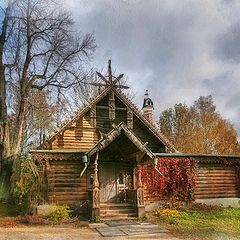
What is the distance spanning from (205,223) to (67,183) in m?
7.93

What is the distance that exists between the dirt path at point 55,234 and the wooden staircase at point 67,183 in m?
4.73

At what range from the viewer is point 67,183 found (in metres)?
20.4

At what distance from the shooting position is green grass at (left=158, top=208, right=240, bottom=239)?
14281 mm

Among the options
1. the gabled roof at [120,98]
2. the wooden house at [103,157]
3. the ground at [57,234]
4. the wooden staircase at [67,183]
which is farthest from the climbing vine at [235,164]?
the ground at [57,234]

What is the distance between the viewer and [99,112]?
77.7 feet

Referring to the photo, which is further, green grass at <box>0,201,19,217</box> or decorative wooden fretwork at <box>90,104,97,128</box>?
decorative wooden fretwork at <box>90,104,97,128</box>

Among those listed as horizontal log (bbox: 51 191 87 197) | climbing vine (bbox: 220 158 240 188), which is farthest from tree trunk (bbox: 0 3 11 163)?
climbing vine (bbox: 220 158 240 188)

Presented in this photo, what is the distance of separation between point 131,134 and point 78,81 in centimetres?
890

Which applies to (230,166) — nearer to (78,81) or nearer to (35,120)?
(78,81)

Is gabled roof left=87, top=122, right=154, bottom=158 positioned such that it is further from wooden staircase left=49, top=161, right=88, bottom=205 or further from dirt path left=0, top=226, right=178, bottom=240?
dirt path left=0, top=226, right=178, bottom=240

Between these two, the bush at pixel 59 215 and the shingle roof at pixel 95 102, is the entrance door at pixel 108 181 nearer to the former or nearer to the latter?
the shingle roof at pixel 95 102

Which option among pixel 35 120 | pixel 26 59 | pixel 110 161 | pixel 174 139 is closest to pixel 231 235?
pixel 110 161

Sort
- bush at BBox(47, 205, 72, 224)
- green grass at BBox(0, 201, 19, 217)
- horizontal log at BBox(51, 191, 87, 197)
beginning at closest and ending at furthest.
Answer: bush at BBox(47, 205, 72, 224) < green grass at BBox(0, 201, 19, 217) < horizontal log at BBox(51, 191, 87, 197)

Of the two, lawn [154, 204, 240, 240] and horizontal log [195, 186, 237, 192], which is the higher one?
horizontal log [195, 186, 237, 192]
